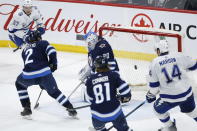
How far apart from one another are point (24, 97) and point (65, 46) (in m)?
2.99

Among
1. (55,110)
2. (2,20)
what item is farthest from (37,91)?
(2,20)

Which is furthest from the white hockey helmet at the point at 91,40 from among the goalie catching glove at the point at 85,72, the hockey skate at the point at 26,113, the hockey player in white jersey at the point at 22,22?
the hockey player in white jersey at the point at 22,22

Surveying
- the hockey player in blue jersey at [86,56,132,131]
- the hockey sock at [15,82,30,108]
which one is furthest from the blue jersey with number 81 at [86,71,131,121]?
the hockey sock at [15,82,30,108]

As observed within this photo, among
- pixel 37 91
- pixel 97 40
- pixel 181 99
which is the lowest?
pixel 37 91

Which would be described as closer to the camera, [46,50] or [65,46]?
[46,50]

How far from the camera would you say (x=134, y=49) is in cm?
697

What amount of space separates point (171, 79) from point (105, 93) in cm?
75

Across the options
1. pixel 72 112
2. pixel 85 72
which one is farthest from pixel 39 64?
pixel 72 112

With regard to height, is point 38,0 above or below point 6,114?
above

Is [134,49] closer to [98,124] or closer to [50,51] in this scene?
[50,51]

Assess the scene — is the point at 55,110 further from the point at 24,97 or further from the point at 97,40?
the point at 97,40

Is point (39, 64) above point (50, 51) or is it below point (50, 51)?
below

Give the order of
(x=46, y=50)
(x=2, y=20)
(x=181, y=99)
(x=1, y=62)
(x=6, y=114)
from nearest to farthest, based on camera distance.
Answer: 1. (x=181, y=99)
2. (x=46, y=50)
3. (x=6, y=114)
4. (x=1, y=62)
5. (x=2, y=20)

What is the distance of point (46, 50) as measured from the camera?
609 cm
